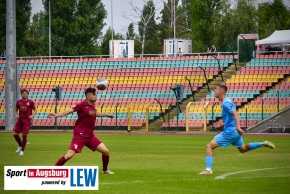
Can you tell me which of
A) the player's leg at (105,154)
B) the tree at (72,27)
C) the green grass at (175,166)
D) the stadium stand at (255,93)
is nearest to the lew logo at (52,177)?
the green grass at (175,166)

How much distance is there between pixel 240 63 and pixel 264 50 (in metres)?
2.52

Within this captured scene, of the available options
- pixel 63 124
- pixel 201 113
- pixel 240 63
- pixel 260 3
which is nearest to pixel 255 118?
pixel 201 113

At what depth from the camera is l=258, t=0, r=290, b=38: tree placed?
75875mm

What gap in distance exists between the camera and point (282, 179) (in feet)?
63.2

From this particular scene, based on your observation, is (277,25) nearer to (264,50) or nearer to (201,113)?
(264,50)

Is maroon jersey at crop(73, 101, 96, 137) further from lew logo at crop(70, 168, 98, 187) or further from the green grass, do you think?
lew logo at crop(70, 168, 98, 187)

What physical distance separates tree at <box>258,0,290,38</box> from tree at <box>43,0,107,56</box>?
16161 millimetres

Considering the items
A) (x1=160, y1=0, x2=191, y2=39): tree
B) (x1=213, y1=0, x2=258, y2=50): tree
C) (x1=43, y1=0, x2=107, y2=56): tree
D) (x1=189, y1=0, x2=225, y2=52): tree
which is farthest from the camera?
(x1=160, y1=0, x2=191, y2=39): tree

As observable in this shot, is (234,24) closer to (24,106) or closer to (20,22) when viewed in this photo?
(20,22)

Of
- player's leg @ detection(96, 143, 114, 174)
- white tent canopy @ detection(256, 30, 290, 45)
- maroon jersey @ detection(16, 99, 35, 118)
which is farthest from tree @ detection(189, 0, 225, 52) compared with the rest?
player's leg @ detection(96, 143, 114, 174)

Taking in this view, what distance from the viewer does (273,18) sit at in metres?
77.1

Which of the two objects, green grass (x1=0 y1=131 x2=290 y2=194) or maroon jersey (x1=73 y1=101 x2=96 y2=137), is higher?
maroon jersey (x1=73 y1=101 x2=96 y2=137)

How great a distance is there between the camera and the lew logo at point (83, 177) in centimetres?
1440

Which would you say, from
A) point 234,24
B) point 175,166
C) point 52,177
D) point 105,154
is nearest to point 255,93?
point 234,24
